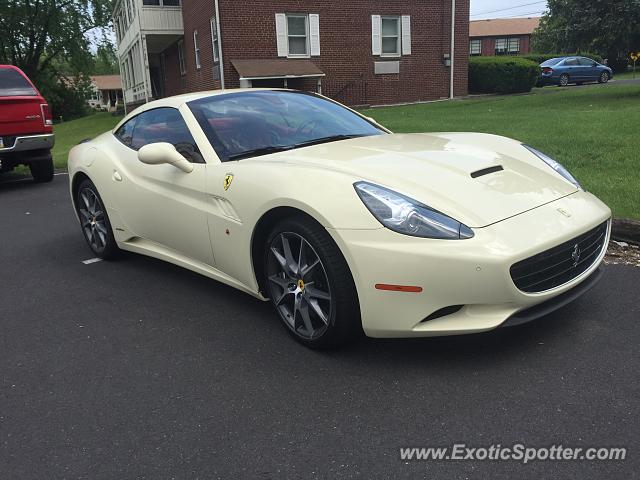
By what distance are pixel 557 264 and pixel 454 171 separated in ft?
2.35

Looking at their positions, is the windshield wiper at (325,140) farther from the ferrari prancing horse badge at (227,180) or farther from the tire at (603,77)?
the tire at (603,77)

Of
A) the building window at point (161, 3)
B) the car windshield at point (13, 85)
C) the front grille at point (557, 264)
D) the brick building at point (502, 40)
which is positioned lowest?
the front grille at point (557, 264)

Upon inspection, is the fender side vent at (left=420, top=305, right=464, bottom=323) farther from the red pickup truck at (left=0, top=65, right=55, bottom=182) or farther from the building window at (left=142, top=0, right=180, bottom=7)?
the building window at (left=142, top=0, right=180, bottom=7)

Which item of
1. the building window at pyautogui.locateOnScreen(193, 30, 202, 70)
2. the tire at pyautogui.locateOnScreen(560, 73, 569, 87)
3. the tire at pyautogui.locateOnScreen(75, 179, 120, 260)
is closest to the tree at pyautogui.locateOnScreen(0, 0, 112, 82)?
the building window at pyautogui.locateOnScreen(193, 30, 202, 70)

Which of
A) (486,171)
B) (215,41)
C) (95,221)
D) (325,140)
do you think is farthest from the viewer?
(215,41)

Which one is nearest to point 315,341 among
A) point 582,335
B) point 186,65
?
point 582,335

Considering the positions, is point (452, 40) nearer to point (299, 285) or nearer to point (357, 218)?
point (299, 285)

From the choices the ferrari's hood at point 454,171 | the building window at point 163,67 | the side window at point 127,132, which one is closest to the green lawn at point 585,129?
the ferrari's hood at point 454,171

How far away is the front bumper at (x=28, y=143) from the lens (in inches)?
350

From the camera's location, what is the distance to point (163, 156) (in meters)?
3.63

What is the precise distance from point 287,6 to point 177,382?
2009 centimetres

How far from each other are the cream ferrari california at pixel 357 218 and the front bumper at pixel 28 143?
221 inches

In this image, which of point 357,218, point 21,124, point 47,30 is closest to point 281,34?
point 21,124

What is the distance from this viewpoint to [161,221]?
13.2 feet
